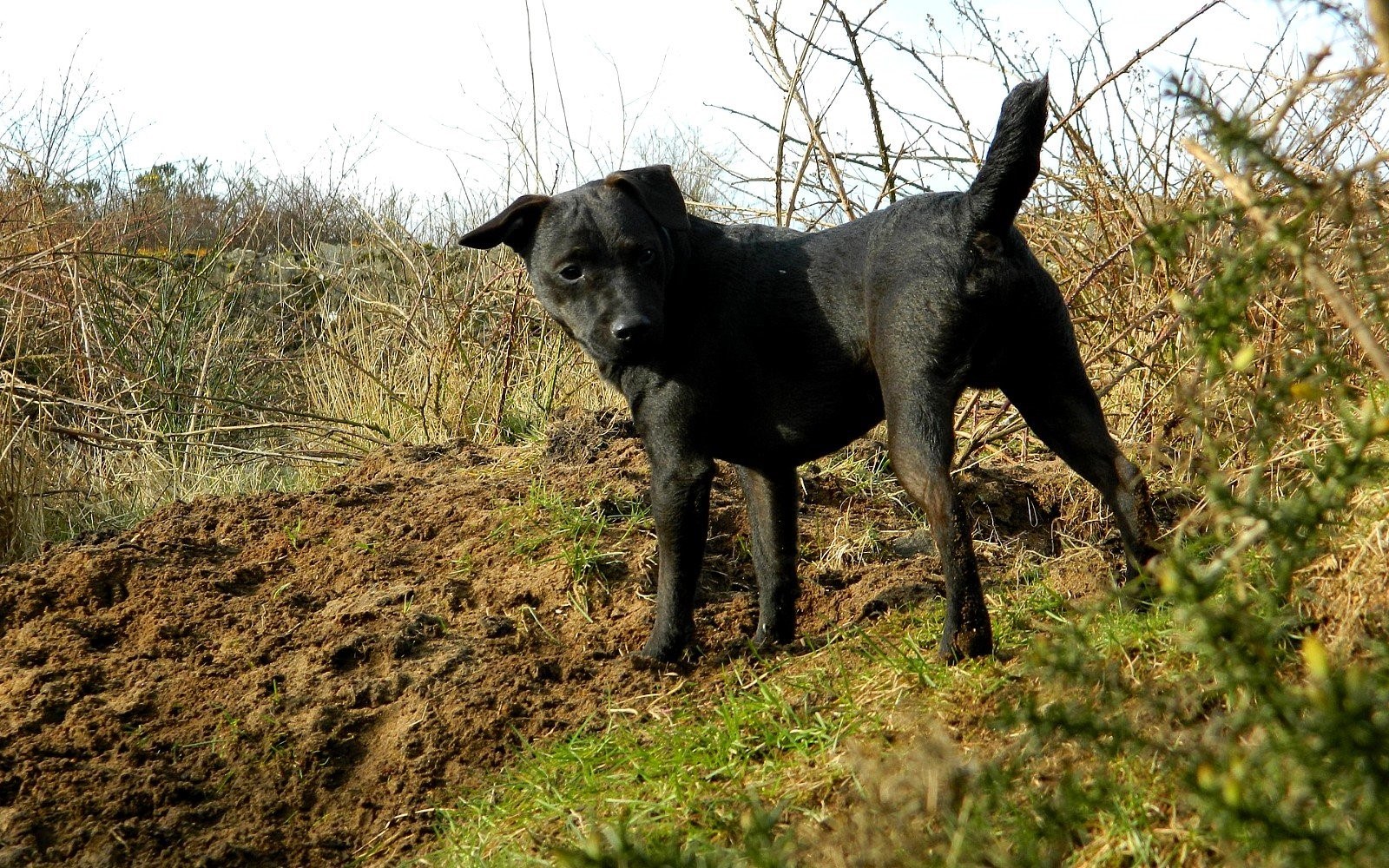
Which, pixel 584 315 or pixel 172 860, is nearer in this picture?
pixel 172 860

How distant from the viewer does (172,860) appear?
3500 mm

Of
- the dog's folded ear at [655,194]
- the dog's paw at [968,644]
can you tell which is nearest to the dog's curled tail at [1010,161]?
the dog's folded ear at [655,194]

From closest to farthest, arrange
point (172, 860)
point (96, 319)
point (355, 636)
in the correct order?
1. point (172, 860)
2. point (355, 636)
3. point (96, 319)

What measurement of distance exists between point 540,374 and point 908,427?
4.79 metres

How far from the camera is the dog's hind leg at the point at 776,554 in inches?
178

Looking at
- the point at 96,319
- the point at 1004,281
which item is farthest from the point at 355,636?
the point at 96,319

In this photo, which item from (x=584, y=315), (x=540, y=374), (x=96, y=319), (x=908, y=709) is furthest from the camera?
(x=96, y=319)

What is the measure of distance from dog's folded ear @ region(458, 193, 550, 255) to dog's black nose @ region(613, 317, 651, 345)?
26.3 inches

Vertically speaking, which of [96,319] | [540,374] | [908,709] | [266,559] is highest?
[96,319]

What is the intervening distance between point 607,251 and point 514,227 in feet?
1.44

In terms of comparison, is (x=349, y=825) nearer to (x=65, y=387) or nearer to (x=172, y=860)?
(x=172, y=860)

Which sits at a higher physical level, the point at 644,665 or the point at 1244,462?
the point at 1244,462

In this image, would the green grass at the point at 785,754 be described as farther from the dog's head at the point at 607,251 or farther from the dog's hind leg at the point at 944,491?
the dog's head at the point at 607,251

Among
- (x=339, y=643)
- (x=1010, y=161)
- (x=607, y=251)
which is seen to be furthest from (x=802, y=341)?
(x=339, y=643)
